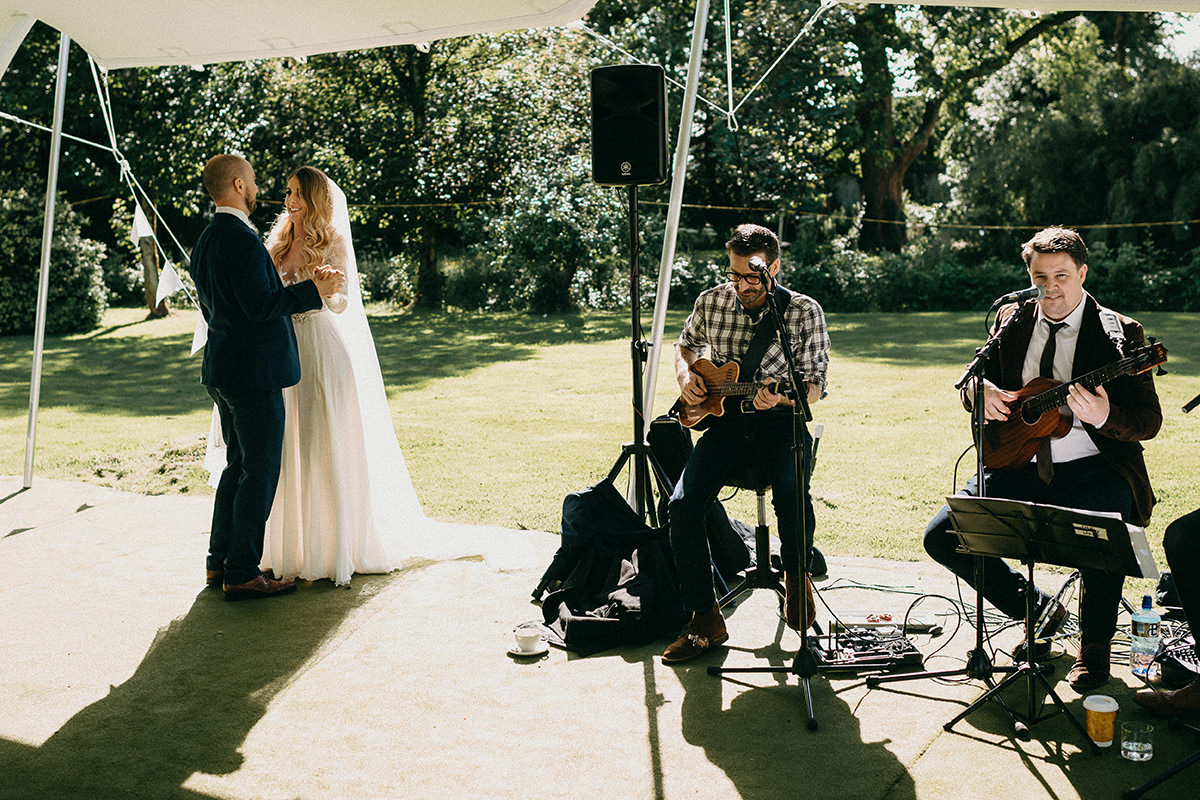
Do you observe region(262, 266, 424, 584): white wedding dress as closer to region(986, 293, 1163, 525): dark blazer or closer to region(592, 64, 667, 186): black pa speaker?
region(592, 64, 667, 186): black pa speaker

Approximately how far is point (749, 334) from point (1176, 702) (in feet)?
6.49

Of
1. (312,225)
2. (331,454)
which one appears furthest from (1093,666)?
(312,225)

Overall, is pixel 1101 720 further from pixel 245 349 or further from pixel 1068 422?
pixel 245 349

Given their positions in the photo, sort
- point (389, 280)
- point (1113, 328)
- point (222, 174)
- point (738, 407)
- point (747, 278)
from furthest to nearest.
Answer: point (389, 280) < point (222, 174) < point (738, 407) < point (747, 278) < point (1113, 328)

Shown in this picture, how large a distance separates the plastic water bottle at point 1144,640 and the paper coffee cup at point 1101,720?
2.03ft

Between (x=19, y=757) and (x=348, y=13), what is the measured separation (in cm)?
300

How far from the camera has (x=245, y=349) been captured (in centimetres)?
447

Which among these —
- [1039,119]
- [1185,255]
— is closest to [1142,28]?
[1039,119]

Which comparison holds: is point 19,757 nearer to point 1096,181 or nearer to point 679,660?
point 679,660

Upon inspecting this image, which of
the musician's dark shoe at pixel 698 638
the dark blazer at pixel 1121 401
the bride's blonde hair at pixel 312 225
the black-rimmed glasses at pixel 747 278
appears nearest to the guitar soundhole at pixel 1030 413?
the dark blazer at pixel 1121 401

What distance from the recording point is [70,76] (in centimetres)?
1820

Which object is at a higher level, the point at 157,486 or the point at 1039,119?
the point at 1039,119

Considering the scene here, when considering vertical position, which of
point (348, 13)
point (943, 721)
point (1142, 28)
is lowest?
point (943, 721)

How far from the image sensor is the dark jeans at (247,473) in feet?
15.0
